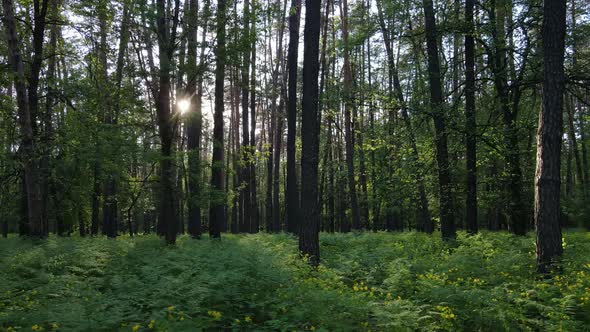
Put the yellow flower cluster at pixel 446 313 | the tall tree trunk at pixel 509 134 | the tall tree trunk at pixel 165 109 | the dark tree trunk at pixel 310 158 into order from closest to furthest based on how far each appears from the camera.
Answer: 1. the yellow flower cluster at pixel 446 313
2. the dark tree trunk at pixel 310 158
3. the tall tree trunk at pixel 165 109
4. the tall tree trunk at pixel 509 134

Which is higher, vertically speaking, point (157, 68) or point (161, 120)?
point (157, 68)

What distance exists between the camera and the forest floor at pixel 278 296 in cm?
481

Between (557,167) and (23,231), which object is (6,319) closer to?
(557,167)

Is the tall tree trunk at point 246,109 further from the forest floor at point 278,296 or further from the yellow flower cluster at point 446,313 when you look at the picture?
the yellow flower cluster at point 446,313

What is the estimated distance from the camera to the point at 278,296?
237 inches

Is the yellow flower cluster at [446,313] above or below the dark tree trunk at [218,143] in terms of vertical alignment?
below

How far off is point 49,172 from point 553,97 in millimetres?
15234

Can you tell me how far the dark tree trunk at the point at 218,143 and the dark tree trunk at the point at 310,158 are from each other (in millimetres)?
Answer: 3515

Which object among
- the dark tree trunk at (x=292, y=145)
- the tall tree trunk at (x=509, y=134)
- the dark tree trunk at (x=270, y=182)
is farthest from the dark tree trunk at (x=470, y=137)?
the dark tree trunk at (x=270, y=182)

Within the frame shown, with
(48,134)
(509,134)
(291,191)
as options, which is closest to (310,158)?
(509,134)

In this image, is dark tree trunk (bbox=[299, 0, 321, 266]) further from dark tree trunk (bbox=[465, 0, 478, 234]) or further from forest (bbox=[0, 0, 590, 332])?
dark tree trunk (bbox=[465, 0, 478, 234])

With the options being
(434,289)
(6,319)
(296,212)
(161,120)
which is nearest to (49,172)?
(161,120)

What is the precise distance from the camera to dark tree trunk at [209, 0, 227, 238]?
11977 mm

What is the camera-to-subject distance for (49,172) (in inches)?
547
